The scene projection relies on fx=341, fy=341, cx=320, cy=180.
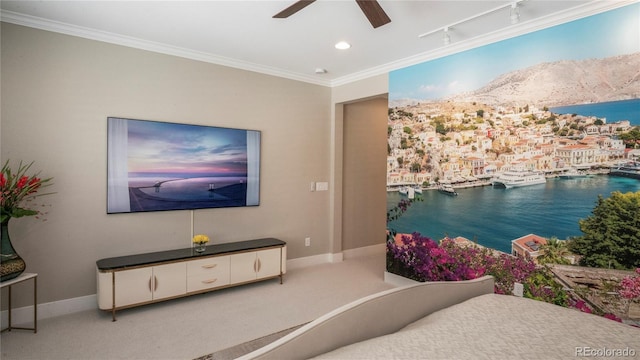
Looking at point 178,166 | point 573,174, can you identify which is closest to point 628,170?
point 573,174

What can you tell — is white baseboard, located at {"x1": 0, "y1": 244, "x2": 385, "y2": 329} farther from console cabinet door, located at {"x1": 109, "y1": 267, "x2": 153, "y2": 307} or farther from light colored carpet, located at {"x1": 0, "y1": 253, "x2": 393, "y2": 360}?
console cabinet door, located at {"x1": 109, "y1": 267, "x2": 153, "y2": 307}

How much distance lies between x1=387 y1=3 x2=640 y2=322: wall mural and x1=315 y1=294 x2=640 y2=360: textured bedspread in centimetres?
149

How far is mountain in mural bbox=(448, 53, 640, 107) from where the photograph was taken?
Answer: 248cm

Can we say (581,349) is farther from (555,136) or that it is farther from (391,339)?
(555,136)

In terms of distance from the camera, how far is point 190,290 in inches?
137

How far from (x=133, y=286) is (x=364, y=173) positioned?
3622mm

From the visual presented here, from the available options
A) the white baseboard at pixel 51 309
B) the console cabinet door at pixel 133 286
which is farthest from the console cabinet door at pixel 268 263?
the white baseboard at pixel 51 309

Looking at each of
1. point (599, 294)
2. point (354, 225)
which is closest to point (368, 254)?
point (354, 225)

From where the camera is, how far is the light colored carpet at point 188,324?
257 cm

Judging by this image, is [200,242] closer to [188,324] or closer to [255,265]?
[255,265]

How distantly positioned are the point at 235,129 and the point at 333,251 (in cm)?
232

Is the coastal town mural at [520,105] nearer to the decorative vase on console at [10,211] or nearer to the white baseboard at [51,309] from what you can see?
the white baseboard at [51,309]

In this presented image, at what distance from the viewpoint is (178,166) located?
3740mm

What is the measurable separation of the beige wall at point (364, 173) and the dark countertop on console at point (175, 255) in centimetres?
158
